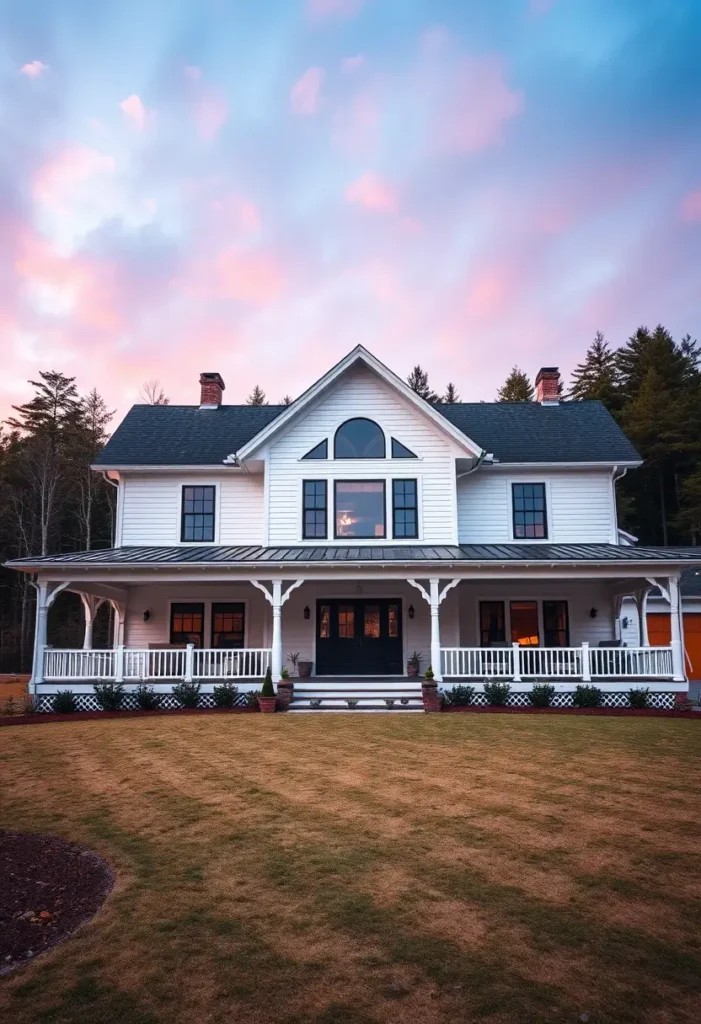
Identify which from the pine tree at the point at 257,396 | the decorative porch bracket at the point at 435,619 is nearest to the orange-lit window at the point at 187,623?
the decorative porch bracket at the point at 435,619

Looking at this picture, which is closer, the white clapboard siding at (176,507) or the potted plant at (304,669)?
the potted plant at (304,669)

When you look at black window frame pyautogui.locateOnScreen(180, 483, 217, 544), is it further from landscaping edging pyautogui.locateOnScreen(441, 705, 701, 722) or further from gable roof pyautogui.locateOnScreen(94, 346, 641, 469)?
landscaping edging pyautogui.locateOnScreen(441, 705, 701, 722)

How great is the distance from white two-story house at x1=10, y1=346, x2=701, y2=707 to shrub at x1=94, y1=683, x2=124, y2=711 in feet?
1.81

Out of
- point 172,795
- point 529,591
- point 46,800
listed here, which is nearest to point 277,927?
point 172,795

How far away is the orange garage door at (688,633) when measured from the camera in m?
24.4

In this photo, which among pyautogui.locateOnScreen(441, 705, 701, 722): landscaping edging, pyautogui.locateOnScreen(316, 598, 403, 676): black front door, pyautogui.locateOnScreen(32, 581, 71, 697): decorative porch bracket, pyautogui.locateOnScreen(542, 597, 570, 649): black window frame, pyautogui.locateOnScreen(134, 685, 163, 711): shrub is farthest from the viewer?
pyautogui.locateOnScreen(542, 597, 570, 649): black window frame

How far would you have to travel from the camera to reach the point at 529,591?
2031cm

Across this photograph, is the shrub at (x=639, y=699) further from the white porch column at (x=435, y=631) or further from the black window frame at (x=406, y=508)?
the black window frame at (x=406, y=508)

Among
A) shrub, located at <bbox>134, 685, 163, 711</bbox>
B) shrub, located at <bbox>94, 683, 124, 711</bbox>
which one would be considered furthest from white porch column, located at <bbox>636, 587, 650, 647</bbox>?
shrub, located at <bbox>94, 683, 124, 711</bbox>

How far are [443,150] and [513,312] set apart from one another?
26.2ft

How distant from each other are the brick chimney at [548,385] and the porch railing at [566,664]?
9917 millimetres

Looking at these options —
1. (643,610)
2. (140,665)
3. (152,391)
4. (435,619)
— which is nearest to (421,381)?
(152,391)

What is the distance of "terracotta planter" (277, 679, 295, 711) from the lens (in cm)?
1593

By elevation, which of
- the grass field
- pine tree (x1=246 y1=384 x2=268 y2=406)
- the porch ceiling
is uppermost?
pine tree (x1=246 y1=384 x2=268 y2=406)
